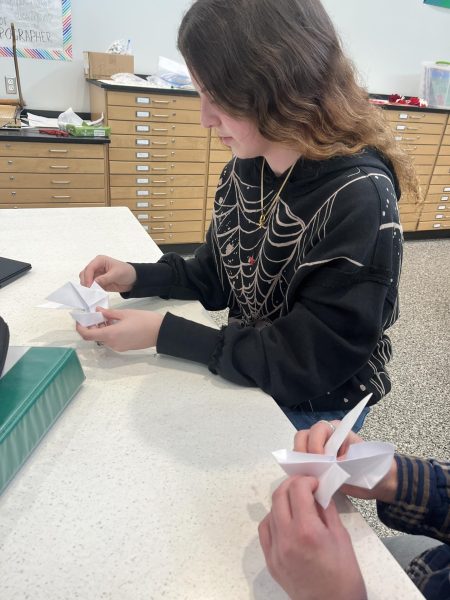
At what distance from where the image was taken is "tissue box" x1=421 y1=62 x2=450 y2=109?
3.49m

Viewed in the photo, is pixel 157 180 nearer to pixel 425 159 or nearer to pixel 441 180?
pixel 425 159

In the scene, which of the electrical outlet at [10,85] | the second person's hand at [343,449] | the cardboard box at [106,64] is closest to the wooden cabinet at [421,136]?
the cardboard box at [106,64]

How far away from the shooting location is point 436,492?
1.81 ft

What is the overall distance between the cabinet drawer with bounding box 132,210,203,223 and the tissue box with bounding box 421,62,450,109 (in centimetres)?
210

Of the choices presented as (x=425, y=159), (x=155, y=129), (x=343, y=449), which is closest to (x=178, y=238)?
(x=155, y=129)

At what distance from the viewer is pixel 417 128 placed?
11.0 feet

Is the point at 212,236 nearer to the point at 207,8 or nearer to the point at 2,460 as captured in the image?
the point at 207,8

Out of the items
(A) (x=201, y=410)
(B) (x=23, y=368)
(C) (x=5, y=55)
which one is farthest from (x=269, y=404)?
(C) (x=5, y=55)

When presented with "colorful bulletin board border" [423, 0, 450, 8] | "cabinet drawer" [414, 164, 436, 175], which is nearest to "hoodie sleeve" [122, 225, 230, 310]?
"cabinet drawer" [414, 164, 436, 175]

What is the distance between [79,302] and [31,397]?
0.73 ft

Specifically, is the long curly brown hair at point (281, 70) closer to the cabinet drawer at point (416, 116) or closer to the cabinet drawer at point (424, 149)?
the cabinet drawer at point (416, 116)

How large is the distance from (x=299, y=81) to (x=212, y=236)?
0.44 meters

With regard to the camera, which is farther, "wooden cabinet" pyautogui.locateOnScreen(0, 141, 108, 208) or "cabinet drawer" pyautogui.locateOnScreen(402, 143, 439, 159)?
"cabinet drawer" pyautogui.locateOnScreen(402, 143, 439, 159)

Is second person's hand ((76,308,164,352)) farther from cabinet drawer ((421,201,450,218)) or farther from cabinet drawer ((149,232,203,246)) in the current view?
cabinet drawer ((421,201,450,218))
